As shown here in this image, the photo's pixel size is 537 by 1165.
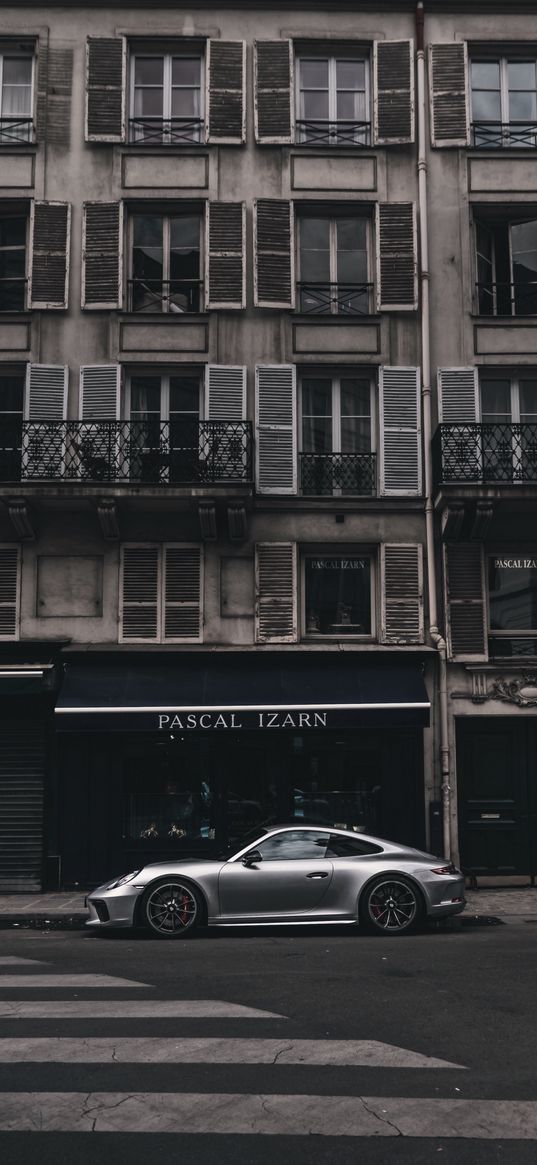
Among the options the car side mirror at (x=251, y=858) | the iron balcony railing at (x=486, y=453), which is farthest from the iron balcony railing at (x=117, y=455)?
the car side mirror at (x=251, y=858)

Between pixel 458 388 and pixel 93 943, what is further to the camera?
pixel 458 388

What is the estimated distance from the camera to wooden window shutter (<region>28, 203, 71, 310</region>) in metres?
18.5

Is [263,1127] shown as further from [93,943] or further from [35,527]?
[35,527]

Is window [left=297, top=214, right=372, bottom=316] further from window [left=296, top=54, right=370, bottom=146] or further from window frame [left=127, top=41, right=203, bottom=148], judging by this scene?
window frame [left=127, top=41, right=203, bottom=148]

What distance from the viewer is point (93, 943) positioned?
1184 centimetres

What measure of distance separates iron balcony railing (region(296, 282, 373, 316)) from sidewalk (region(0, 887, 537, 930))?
9932 mm

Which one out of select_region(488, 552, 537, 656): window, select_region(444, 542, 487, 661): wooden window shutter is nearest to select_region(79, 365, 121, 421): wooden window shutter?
select_region(444, 542, 487, 661): wooden window shutter

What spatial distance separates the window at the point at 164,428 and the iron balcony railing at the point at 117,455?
16 mm

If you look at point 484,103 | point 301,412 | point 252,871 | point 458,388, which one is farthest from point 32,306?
point 252,871

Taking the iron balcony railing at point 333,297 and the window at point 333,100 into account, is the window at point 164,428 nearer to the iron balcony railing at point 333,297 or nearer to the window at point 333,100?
the iron balcony railing at point 333,297

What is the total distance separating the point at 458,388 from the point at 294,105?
5929mm

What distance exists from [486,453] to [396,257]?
12.5 ft

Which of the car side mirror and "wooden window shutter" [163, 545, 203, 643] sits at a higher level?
"wooden window shutter" [163, 545, 203, 643]

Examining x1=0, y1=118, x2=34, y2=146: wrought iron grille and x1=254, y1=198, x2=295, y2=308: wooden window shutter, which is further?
x1=0, y1=118, x2=34, y2=146: wrought iron grille
